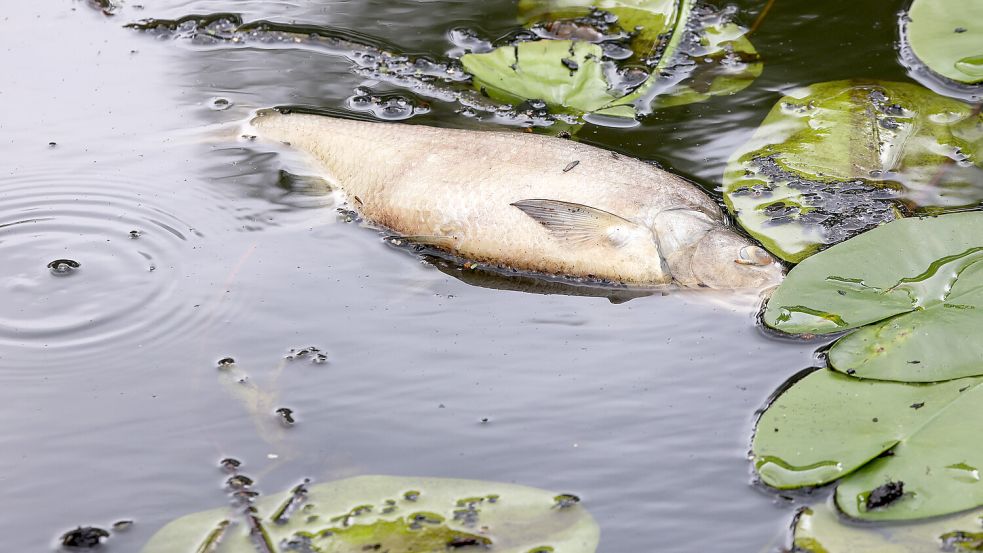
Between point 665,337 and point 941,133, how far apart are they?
1553 mm

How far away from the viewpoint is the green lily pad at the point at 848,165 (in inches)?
140

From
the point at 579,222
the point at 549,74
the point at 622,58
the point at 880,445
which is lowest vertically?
the point at 880,445

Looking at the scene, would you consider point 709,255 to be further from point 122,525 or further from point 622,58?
point 122,525

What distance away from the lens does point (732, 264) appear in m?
3.41

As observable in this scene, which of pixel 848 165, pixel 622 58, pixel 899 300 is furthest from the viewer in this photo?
pixel 622 58

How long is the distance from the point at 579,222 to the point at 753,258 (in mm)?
612

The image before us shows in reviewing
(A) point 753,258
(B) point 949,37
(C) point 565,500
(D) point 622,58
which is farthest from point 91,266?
(B) point 949,37

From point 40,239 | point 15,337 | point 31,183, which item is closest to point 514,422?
point 15,337

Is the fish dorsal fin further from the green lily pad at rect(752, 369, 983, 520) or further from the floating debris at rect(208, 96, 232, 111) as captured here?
the floating debris at rect(208, 96, 232, 111)

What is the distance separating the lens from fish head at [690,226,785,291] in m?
3.39

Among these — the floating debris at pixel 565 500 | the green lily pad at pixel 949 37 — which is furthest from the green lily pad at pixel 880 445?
the green lily pad at pixel 949 37

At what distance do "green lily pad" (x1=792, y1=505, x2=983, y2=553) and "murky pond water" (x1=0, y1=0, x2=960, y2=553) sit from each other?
0.32 ft

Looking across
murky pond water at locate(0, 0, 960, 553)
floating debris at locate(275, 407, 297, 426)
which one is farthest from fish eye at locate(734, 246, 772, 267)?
floating debris at locate(275, 407, 297, 426)

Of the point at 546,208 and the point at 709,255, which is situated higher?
the point at 546,208
